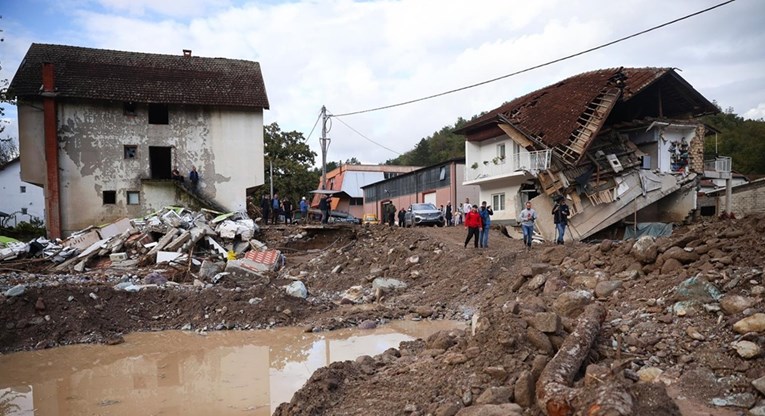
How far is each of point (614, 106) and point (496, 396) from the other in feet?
66.1

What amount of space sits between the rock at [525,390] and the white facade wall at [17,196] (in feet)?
159

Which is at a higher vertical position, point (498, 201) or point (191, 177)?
point (191, 177)

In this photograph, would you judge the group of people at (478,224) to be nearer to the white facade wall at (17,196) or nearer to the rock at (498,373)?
the rock at (498,373)

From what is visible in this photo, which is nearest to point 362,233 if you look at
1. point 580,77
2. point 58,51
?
point 580,77

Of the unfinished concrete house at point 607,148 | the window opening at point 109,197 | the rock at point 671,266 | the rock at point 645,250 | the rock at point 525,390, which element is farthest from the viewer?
the window opening at point 109,197

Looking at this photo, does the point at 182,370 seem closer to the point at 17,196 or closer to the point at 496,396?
the point at 496,396

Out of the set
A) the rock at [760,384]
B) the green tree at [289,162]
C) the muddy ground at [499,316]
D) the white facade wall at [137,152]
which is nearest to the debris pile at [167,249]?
the muddy ground at [499,316]

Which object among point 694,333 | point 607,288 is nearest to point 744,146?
point 607,288

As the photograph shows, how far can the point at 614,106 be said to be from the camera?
21516 mm

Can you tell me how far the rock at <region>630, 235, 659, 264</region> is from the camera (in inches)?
338

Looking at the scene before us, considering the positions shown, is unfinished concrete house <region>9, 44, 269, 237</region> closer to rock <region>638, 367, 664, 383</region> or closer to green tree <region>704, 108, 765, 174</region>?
rock <region>638, 367, 664, 383</region>

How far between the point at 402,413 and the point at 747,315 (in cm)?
393

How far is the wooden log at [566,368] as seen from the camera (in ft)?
13.7

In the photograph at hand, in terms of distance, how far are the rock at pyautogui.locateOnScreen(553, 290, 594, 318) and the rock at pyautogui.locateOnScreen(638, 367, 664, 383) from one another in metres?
1.61
